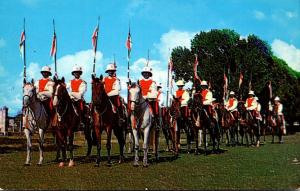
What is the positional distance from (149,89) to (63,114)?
124 inches

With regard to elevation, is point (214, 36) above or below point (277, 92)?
above

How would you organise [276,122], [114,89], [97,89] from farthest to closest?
[276,122] → [114,89] → [97,89]

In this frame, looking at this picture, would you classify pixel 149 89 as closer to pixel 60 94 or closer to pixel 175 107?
pixel 60 94

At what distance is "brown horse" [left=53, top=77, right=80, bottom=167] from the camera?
647 inches

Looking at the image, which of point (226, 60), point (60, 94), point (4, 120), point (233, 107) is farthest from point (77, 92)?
point (226, 60)

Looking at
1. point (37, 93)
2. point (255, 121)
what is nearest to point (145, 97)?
point (37, 93)

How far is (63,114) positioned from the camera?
54.7ft

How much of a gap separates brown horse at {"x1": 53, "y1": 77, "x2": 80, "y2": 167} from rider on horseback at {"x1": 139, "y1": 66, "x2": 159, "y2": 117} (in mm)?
2567

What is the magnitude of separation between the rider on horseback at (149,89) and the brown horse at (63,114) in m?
2.57

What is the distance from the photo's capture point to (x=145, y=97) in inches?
685

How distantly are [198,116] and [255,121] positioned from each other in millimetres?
9446

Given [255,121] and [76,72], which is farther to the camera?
[255,121]

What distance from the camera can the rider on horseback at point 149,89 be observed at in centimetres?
1748

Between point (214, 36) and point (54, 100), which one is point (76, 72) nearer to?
point (54, 100)
